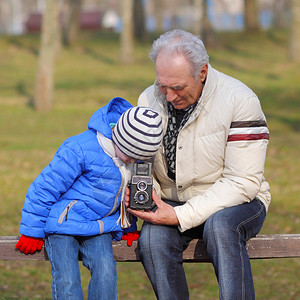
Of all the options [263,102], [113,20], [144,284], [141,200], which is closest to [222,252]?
[141,200]

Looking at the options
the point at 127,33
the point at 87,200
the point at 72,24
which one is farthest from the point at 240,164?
the point at 72,24

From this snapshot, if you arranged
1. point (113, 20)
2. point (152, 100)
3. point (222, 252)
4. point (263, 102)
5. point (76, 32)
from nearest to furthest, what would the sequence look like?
point (222, 252), point (152, 100), point (263, 102), point (76, 32), point (113, 20)

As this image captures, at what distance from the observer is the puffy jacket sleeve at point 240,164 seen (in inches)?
140

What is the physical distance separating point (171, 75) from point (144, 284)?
2657 mm

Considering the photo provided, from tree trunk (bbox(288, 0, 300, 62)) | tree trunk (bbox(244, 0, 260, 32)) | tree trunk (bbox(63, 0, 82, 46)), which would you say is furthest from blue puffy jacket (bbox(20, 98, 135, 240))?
tree trunk (bbox(244, 0, 260, 32))

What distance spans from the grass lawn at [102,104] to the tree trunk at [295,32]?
0.55m

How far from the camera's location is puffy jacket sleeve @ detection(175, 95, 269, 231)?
11.7 feet

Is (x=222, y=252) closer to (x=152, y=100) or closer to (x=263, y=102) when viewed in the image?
(x=152, y=100)

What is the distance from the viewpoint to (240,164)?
359 centimetres

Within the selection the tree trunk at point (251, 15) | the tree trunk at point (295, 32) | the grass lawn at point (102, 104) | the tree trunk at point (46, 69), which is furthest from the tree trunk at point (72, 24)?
the tree trunk at point (46, 69)

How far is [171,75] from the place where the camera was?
3.55 metres

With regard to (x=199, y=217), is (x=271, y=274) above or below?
below

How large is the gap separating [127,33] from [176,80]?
21091mm

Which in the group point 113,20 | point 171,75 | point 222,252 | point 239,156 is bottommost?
point 113,20
